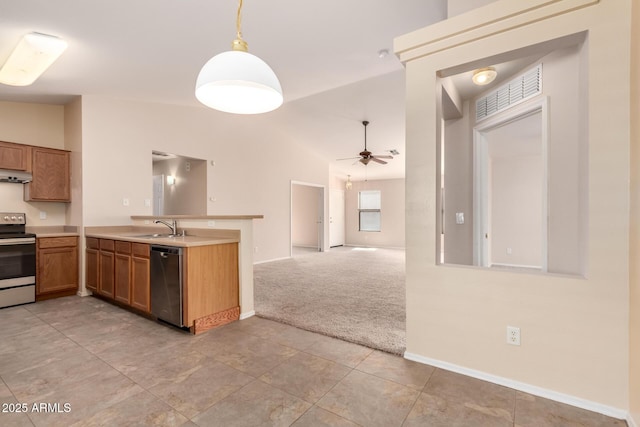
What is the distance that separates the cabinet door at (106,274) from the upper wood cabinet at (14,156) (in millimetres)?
1469

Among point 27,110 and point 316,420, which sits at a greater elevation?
point 27,110

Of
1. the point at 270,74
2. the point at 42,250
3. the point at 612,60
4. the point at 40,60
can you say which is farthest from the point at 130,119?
the point at 612,60

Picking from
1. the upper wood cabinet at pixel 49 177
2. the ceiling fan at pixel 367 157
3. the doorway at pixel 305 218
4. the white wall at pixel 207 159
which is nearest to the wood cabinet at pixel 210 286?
the white wall at pixel 207 159

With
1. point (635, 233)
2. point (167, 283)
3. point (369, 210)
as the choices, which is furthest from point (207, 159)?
point (369, 210)

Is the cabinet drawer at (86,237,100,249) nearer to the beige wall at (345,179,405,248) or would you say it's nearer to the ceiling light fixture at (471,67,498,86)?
the ceiling light fixture at (471,67,498,86)

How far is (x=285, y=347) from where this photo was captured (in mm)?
2488

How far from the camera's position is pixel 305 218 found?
9766mm

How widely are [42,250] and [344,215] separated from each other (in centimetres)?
789

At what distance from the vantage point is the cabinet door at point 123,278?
3297 millimetres

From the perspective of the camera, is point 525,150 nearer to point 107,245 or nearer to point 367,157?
point 367,157

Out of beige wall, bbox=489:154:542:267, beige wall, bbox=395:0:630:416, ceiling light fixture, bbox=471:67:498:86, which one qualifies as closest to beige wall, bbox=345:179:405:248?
beige wall, bbox=489:154:542:267

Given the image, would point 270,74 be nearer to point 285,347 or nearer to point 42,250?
point 285,347

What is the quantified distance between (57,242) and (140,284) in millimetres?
1717

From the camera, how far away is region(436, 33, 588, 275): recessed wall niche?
6.81 feet
